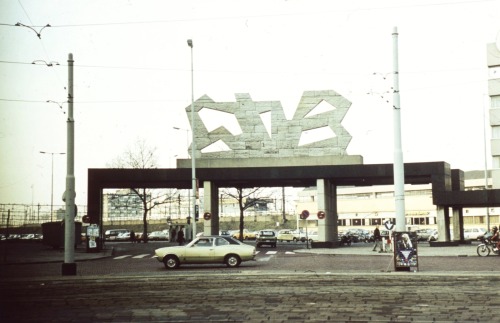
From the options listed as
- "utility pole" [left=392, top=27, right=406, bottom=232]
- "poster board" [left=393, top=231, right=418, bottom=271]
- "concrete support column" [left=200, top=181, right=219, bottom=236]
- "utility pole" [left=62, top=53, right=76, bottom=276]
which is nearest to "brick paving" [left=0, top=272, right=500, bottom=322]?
"poster board" [left=393, top=231, right=418, bottom=271]

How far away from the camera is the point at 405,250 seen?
2306cm

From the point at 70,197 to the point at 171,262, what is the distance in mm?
6414

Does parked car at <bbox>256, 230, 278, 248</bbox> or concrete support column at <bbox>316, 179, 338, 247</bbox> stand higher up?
concrete support column at <bbox>316, 179, 338, 247</bbox>

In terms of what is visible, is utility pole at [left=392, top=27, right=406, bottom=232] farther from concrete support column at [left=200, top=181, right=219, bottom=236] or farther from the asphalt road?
concrete support column at [left=200, top=181, right=219, bottom=236]

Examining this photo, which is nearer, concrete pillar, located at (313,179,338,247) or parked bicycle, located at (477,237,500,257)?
parked bicycle, located at (477,237,500,257)

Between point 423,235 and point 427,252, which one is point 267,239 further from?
point 423,235

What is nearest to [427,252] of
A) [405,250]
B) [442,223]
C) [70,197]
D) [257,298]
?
[442,223]

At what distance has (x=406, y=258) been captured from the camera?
2308cm

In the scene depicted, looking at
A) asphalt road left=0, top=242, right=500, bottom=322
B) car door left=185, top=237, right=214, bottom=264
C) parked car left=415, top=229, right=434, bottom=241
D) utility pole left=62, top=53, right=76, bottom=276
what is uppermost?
utility pole left=62, top=53, right=76, bottom=276

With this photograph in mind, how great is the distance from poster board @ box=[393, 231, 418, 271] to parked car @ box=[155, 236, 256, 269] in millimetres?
7442

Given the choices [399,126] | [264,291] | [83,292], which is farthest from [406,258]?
[83,292]

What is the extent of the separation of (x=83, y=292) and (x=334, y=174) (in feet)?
116

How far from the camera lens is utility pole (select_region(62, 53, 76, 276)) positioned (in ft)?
76.9

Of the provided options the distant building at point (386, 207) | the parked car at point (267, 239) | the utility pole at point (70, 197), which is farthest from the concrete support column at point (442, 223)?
the distant building at point (386, 207)
